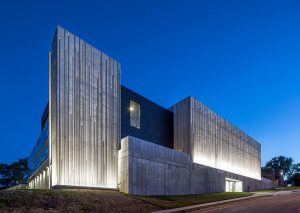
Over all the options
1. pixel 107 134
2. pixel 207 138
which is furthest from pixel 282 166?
pixel 107 134

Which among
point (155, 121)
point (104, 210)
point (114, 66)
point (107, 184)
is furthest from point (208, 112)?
point (104, 210)

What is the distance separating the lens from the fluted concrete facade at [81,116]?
25.3 metres

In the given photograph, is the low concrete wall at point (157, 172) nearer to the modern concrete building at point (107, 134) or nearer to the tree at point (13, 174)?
the modern concrete building at point (107, 134)

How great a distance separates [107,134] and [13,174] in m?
57.1

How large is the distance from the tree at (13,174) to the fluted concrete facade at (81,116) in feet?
177

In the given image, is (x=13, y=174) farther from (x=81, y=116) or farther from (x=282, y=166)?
(x=282, y=166)

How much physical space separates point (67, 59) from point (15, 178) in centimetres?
6004

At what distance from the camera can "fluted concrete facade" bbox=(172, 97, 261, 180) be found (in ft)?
141

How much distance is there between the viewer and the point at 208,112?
161 feet

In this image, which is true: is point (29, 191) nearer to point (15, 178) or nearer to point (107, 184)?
point (107, 184)

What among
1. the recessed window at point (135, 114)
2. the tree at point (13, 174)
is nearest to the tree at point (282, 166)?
the tree at point (13, 174)

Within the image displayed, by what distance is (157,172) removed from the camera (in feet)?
108

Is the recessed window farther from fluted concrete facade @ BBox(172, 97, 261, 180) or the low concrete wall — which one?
fluted concrete facade @ BBox(172, 97, 261, 180)

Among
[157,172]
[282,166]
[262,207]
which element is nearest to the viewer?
[262,207]
